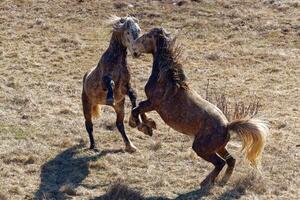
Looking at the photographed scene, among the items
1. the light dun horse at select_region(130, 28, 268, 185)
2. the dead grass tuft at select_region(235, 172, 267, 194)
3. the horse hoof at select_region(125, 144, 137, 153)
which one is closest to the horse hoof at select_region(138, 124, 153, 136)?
the light dun horse at select_region(130, 28, 268, 185)

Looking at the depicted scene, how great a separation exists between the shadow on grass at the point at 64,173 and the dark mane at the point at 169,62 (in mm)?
1704

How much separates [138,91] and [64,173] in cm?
446

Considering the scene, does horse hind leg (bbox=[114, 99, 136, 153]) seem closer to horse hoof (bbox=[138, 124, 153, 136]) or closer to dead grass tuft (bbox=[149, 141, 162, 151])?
dead grass tuft (bbox=[149, 141, 162, 151])

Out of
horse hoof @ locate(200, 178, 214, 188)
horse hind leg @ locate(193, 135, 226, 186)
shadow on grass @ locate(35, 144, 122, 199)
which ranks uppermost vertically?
horse hind leg @ locate(193, 135, 226, 186)

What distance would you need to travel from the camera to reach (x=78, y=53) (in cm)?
1617

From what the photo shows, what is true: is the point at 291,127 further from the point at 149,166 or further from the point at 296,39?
the point at 296,39

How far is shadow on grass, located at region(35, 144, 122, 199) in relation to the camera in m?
8.36

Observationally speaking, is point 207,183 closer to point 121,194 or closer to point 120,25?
point 121,194

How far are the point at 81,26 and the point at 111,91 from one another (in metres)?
10.2

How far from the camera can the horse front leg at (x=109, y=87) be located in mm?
8906

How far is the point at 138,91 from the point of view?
13.3 m

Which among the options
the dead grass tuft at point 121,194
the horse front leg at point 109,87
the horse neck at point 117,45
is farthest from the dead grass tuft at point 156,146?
the dead grass tuft at point 121,194

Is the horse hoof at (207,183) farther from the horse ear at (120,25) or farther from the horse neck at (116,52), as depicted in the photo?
the horse ear at (120,25)

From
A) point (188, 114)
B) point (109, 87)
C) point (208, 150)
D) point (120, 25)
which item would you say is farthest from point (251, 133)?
point (120, 25)
